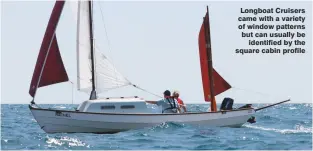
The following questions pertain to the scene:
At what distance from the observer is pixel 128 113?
2756cm

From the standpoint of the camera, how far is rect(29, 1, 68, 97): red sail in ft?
90.1

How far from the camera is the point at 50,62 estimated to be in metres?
27.7

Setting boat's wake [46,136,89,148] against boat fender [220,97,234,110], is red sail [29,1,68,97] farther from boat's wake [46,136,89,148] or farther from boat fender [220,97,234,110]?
boat fender [220,97,234,110]

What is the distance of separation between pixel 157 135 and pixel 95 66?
513 cm

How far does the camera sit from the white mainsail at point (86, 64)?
28500 millimetres

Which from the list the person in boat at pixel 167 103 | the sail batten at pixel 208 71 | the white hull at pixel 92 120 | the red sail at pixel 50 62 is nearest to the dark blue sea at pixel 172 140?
the white hull at pixel 92 120

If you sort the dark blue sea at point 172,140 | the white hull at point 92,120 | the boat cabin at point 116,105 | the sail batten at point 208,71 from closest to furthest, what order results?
1. the dark blue sea at point 172,140
2. the white hull at point 92,120
3. the boat cabin at point 116,105
4. the sail batten at point 208,71

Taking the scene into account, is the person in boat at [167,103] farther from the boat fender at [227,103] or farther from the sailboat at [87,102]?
the boat fender at [227,103]

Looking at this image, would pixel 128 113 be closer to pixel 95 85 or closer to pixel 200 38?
pixel 95 85

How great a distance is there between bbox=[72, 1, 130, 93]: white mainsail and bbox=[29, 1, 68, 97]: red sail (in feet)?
2.92

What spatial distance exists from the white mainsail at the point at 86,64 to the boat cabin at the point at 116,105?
0.93 m

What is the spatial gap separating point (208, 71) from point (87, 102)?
6752 mm

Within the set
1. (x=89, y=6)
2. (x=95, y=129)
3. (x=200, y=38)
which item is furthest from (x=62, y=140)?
(x=200, y=38)

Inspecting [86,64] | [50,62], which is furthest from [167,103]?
[50,62]
